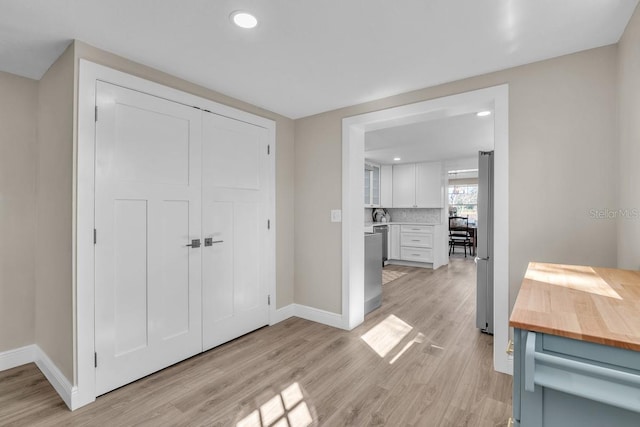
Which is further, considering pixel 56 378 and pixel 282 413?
pixel 56 378

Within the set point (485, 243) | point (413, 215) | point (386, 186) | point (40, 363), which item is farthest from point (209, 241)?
point (413, 215)

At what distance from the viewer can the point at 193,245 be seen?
268cm

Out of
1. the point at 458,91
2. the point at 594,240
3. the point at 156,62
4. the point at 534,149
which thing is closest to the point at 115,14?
the point at 156,62

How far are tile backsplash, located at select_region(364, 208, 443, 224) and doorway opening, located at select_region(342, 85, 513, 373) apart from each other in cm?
385

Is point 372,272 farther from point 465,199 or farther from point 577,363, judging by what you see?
point 465,199

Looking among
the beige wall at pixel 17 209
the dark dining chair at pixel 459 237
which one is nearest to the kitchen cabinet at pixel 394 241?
the dark dining chair at pixel 459 237

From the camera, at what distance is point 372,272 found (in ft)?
13.0

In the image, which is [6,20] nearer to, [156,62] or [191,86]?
[156,62]

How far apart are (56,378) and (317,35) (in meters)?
2.93

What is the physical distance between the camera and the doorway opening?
238 cm

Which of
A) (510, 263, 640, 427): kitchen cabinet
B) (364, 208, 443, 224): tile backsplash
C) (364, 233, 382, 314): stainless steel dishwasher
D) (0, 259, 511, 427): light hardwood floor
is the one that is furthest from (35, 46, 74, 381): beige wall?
(364, 208, 443, 224): tile backsplash

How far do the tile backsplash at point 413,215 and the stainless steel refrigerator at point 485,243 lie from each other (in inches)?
154

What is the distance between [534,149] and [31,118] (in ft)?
13.0

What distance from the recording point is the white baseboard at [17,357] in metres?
2.50
